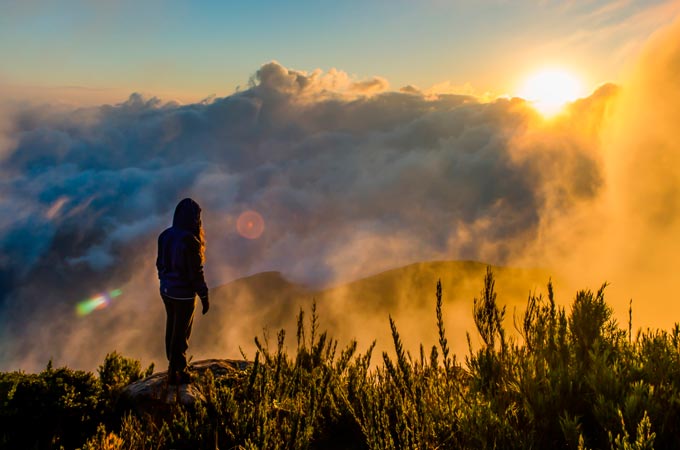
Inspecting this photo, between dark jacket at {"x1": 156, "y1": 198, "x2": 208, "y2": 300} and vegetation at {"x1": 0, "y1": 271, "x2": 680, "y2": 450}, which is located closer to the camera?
vegetation at {"x1": 0, "y1": 271, "x2": 680, "y2": 450}

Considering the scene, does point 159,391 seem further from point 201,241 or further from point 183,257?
point 201,241

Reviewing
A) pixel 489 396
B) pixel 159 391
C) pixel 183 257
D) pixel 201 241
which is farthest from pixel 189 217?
pixel 489 396

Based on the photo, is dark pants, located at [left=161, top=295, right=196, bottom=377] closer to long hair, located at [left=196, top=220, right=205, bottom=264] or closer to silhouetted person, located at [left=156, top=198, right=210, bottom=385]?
silhouetted person, located at [left=156, top=198, right=210, bottom=385]

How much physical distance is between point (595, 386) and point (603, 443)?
0.31 meters

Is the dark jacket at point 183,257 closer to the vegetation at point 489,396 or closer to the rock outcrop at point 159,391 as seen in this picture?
the rock outcrop at point 159,391

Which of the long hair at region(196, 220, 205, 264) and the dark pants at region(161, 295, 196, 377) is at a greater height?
the long hair at region(196, 220, 205, 264)

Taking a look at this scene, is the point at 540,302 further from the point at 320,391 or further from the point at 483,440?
the point at 320,391

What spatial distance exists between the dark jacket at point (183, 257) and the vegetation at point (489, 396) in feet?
7.78

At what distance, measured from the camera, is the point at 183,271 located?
6.34 meters

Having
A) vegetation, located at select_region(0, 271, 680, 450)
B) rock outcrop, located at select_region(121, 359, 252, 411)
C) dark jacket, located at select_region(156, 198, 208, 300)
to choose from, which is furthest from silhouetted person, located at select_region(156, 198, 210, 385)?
vegetation, located at select_region(0, 271, 680, 450)

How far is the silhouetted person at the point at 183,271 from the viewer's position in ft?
20.8

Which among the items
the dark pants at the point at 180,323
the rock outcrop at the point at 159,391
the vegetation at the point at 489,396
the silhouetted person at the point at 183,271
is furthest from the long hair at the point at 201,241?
the vegetation at the point at 489,396

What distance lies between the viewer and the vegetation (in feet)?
8.77

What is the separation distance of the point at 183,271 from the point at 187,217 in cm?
71
